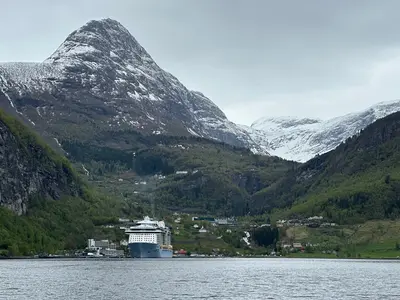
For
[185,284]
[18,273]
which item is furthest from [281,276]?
[18,273]

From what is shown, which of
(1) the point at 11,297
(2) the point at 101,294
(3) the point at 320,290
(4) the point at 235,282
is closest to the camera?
Answer: (1) the point at 11,297

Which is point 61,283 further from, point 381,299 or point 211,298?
point 381,299

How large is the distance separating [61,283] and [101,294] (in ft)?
70.2

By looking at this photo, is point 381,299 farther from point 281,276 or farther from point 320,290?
point 281,276

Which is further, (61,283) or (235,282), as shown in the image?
(235,282)

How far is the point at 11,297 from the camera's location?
380 feet

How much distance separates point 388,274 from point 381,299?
227ft

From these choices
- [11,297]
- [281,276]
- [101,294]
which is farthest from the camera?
[281,276]

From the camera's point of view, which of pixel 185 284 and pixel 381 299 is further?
pixel 185 284

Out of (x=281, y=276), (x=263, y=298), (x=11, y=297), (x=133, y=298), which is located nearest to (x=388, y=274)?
(x=281, y=276)

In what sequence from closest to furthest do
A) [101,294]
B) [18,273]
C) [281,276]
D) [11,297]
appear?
[11,297] < [101,294] < [18,273] < [281,276]

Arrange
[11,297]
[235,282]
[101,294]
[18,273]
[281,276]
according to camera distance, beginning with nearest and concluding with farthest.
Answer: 1. [11,297]
2. [101,294]
3. [235,282]
4. [18,273]
5. [281,276]

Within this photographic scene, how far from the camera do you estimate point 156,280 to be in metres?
157

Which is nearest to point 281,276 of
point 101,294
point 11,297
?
point 101,294
